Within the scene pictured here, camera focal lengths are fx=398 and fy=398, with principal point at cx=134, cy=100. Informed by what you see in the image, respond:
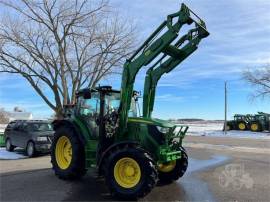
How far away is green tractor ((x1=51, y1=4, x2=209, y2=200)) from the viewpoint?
877 cm

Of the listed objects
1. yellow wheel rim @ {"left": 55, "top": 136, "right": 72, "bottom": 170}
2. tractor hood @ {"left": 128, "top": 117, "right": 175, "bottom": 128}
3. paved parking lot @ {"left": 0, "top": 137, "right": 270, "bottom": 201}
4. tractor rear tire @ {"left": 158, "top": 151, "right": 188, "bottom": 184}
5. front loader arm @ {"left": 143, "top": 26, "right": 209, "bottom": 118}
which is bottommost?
paved parking lot @ {"left": 0, "top": 137, "right": 270, "bottom": 201}

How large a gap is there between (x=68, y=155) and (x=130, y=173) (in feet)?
9.79

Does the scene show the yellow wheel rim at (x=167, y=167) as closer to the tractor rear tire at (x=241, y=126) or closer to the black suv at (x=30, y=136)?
the black suv at (x=30, y=136)

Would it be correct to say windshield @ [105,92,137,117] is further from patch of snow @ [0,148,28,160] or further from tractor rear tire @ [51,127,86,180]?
patch of snow @ [0,148,28,160]

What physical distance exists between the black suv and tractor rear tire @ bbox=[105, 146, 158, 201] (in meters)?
→ 8.80

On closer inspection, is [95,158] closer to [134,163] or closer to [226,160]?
[134,163]

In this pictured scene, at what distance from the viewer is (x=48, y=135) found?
17531mm

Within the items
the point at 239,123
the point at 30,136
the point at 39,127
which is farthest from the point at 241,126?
the point at 30,136

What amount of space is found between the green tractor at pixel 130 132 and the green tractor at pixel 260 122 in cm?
3300

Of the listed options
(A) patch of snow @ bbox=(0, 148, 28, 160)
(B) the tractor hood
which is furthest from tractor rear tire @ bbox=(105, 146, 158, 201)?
(A) patch of snow @ bbox=(0, 148, 28, 160)

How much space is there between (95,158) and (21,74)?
16.7 metres

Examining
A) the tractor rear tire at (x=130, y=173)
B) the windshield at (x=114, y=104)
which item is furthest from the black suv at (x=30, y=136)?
the tractor rear tire at (x=130, y=173)

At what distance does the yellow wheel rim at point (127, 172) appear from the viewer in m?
8.71

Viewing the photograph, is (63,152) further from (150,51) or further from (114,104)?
(150,51)
